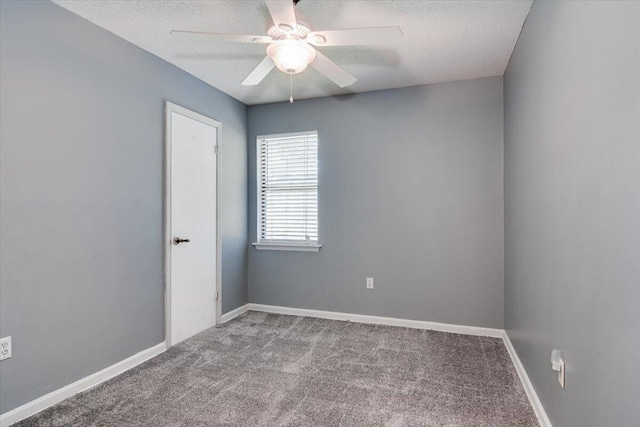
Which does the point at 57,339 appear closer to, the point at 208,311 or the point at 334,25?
the point at 208,311

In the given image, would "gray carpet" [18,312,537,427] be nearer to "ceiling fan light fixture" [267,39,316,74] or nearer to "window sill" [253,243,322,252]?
"window sill" [253,243,322,252]

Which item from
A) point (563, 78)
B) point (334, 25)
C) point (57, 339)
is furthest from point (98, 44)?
point (563, 78)

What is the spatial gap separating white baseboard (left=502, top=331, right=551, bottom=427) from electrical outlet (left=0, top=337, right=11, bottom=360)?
2.97m

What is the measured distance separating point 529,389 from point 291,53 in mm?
2559

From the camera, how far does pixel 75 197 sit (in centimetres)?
226

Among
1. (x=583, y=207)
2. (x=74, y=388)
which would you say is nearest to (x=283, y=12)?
(x=583, y=207)

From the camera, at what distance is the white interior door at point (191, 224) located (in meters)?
3.08

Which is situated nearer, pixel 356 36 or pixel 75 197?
pixel 356 36

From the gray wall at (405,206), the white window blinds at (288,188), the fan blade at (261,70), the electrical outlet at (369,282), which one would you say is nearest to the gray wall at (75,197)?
the fan blade at (261,70)

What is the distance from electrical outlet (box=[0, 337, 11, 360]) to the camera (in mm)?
1872

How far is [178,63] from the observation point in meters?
3.02

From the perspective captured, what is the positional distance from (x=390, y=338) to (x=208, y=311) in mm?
1860

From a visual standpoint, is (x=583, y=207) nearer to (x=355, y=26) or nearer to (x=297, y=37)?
(x=297, y=37)

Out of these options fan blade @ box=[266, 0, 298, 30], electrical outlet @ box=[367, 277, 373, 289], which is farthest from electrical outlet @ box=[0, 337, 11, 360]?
electrical outlet @ box=[367, 277, 373, 289]
